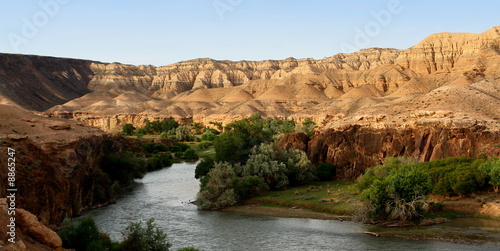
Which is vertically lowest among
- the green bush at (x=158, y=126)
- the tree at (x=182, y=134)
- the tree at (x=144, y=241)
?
the tree at (x=144, y=241)

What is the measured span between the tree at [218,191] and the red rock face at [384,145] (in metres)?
10.5

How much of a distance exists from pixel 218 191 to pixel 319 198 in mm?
8875

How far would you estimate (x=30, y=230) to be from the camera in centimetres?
2081

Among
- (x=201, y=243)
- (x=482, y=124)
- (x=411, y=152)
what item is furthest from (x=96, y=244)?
(x=482, y=124)

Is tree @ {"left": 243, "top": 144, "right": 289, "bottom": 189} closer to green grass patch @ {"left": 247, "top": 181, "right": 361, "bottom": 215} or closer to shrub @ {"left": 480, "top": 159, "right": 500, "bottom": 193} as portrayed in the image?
green grass patch @ {"left": 247, "top": 181, "right": 361, "bottom": 215}

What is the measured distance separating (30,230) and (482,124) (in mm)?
45588

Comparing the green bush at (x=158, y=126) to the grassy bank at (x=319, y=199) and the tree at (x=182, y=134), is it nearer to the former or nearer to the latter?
the tree at (x=182, y=134)

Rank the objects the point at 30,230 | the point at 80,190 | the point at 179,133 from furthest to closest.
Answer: the point at 179,133 < the point at 80,190 < the point at 30,230

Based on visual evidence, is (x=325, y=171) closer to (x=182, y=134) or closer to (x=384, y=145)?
(x=384, y=145)

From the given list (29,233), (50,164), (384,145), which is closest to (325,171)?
(384,145)

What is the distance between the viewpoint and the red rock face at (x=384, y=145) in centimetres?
5116

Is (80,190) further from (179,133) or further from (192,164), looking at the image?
(179,133)

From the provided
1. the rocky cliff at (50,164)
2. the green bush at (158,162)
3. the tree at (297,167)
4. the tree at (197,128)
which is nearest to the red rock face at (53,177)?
the rocky cliff at (50,164)

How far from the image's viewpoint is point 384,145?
5538 centimetres
